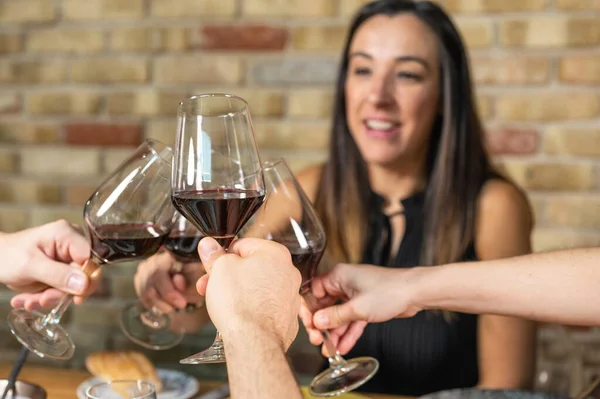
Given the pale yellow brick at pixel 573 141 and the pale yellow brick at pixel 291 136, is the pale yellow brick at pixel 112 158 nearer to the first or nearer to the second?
Answer: the pale yellow brick at pixel 291 136

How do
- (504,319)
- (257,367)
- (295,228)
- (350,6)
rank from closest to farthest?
(257,367), (295,228), (504,319), (350,6)

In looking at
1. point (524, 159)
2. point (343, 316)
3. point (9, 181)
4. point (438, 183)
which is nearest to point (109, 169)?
point (9, 181)

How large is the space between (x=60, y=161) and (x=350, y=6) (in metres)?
0.95

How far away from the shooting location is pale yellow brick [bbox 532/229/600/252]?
187cm

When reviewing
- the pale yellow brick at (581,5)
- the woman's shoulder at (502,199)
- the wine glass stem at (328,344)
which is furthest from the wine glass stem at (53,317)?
the pale yellow brick at (581,5)

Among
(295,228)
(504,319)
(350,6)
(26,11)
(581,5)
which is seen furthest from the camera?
(26,11)

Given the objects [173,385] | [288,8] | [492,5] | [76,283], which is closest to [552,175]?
[492,5]

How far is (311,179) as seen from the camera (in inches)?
74.3

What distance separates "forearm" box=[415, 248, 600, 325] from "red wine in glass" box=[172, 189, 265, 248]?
0.32 meters

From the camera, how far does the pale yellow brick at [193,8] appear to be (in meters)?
2.04

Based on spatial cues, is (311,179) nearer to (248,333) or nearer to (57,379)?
(57,379)

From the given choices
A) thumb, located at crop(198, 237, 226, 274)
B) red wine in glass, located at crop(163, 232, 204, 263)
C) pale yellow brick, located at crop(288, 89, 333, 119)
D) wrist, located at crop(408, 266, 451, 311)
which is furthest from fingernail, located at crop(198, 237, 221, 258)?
pale yellow brick, located at crop(288, 89, 333, 119)

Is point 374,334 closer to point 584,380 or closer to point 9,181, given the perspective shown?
point 584,380

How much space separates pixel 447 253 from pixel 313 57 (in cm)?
67
